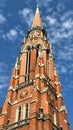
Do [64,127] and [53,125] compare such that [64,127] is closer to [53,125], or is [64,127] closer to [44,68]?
[53,125]

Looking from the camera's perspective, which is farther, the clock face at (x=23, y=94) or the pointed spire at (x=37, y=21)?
the pointed spire at (x=37, y=21)

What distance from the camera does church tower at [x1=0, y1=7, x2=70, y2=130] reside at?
152ft

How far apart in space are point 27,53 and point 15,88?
11.6m

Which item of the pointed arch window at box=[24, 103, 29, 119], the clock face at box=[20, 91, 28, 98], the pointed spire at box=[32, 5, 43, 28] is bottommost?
the pointed arch window at box=[24, 103, 29, 119]

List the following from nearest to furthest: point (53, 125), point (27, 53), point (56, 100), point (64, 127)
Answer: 1. point (53, 125)
2. point (64, 127)
3. point (56, 100)
4. point (27, 53)

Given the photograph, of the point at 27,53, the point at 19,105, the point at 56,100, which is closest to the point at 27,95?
the point at 19,105

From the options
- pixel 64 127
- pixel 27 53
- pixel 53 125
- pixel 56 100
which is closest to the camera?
pixel 53 125

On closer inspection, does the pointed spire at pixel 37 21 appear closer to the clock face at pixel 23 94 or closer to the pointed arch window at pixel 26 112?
the clock face at pixel 23 94

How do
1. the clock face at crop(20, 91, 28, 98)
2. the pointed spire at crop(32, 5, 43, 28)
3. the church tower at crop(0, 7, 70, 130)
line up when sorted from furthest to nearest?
the pointed spire at crop(32, 5, 43, 28)
the clock face at crop(20, 91, 28, 98)
the church tower at crop(0, 7, 70, 130)

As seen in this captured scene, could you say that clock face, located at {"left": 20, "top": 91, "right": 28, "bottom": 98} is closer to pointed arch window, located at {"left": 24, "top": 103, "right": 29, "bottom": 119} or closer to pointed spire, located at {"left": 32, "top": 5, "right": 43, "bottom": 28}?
pointed arch window, located at {"left": 24, "top": 103, "right": 29, "bottom": 119}

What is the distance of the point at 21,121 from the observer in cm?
4691

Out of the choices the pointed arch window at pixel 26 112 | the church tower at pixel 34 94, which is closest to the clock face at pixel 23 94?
the church tower at pixel 34 94

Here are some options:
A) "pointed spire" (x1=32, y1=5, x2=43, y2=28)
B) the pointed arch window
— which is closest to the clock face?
the pointed arch window

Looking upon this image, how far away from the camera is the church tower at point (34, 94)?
4622cm
